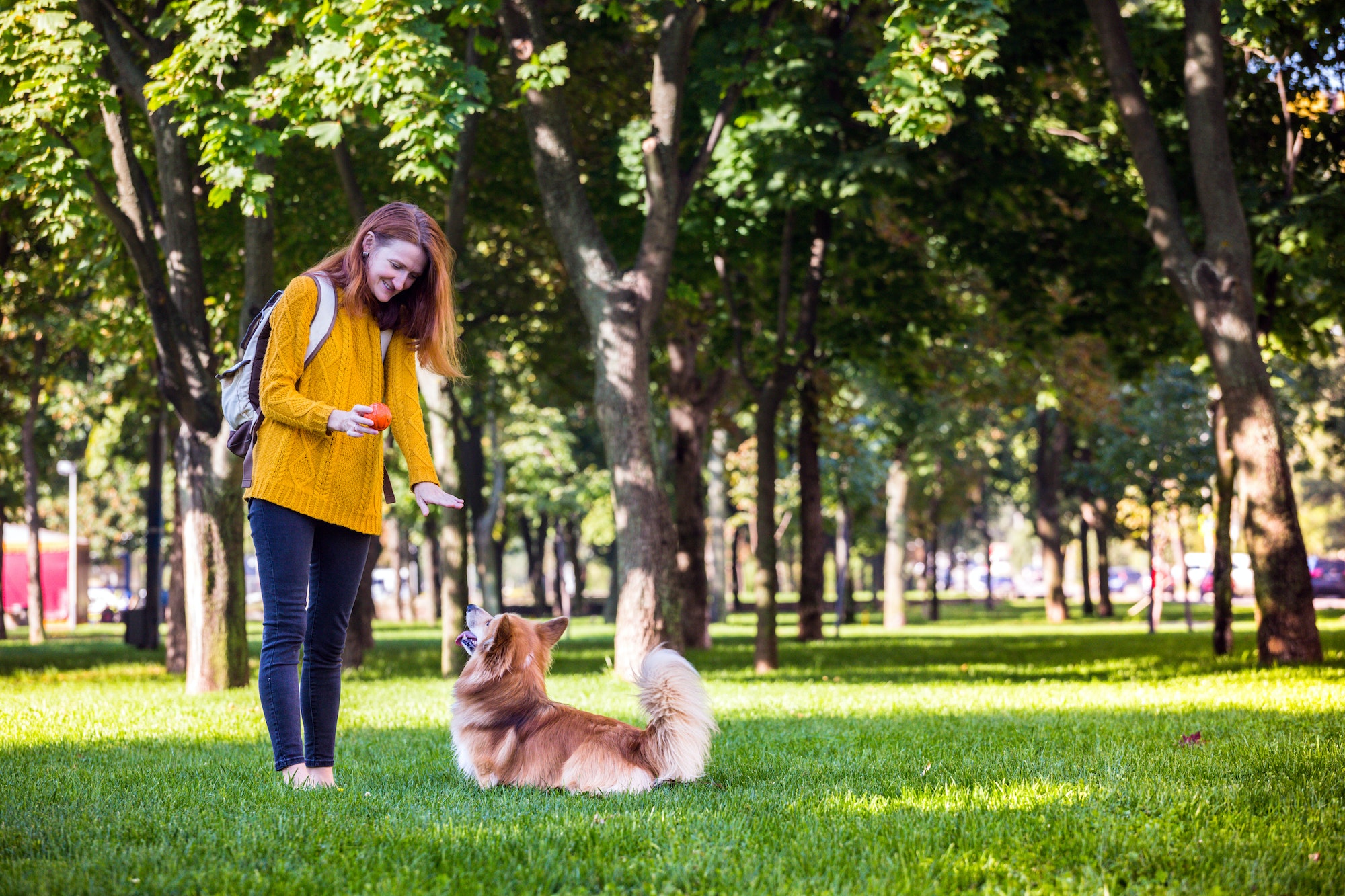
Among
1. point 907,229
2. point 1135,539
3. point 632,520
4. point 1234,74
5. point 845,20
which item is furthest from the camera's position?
point 1135,539

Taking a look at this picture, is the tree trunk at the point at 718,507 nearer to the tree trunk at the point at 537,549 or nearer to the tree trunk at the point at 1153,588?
the tree trunk at the point at 537,549

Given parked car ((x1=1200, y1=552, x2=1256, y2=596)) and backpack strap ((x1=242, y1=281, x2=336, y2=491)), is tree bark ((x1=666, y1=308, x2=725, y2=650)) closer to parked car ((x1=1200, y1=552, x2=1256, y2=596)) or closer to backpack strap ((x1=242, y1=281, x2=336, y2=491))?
backpack strap ((x1=242, y1=281, x2=336, y2=491))

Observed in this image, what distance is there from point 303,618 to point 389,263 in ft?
4.84

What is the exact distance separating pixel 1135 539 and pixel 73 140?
93.2 ft

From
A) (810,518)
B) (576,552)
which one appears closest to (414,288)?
(810,518)

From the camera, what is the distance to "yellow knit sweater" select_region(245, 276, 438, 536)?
15.2ft

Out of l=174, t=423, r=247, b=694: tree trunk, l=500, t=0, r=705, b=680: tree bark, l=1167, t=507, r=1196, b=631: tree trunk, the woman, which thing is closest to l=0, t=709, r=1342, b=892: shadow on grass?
the woman

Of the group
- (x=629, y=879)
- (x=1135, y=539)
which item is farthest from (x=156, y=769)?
(x=1135, y=539)

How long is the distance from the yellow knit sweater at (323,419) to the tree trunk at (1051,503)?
28.6 m

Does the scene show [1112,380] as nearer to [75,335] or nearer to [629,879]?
[75,335]

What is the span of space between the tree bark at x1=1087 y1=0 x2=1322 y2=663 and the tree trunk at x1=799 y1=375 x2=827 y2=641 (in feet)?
19.6

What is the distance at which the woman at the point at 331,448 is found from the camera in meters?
4.66

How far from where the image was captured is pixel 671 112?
12289mm

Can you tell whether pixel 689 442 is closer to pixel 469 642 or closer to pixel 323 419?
pixel 469 642
